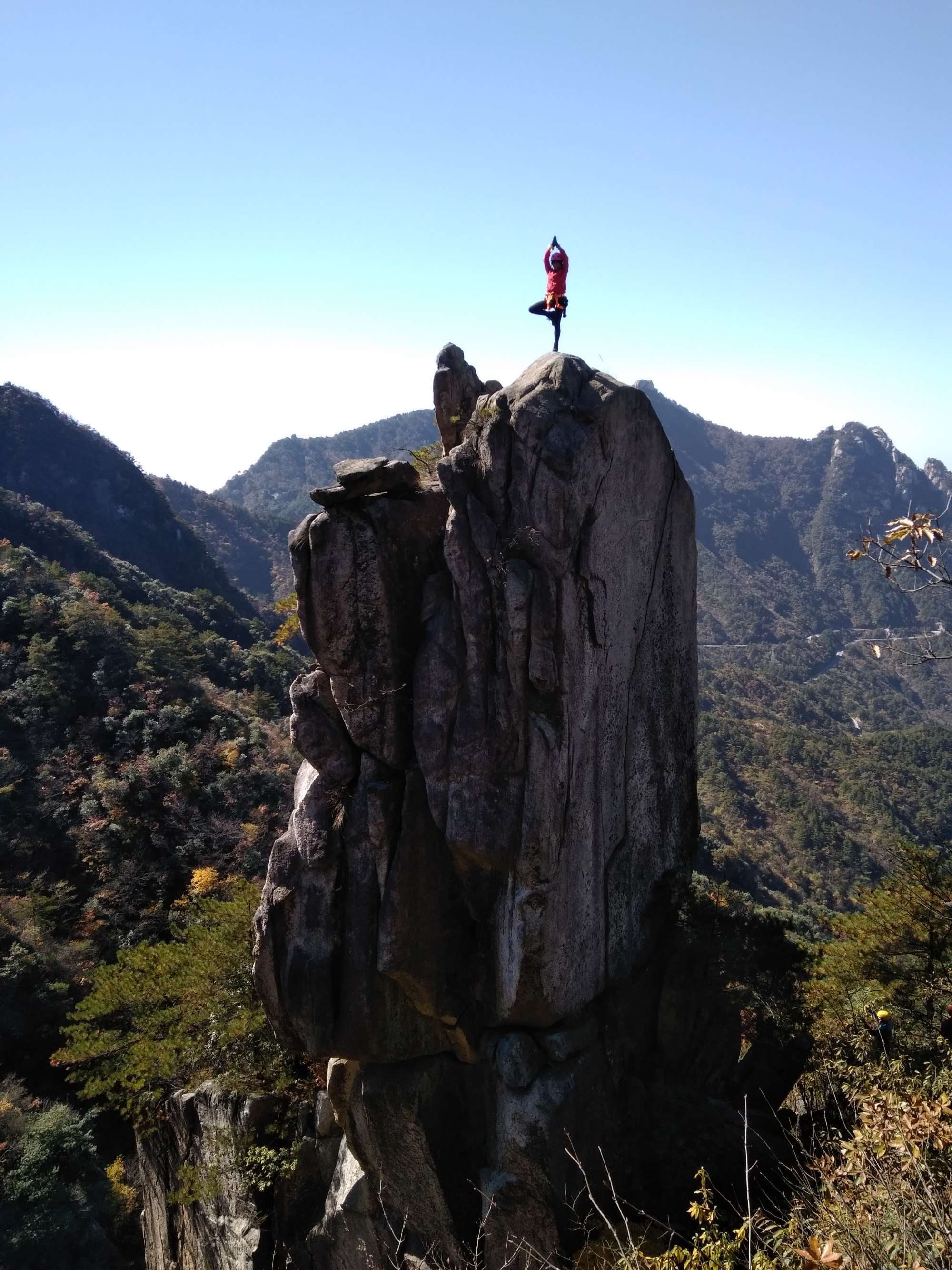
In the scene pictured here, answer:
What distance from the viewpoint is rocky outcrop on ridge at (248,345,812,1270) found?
12.8 meters

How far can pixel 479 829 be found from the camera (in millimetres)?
12688

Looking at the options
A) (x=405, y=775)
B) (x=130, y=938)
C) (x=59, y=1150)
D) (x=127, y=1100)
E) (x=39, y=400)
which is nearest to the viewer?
(x=405, y=775)

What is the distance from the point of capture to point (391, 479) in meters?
13.6

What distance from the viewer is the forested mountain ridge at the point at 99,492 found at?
98000mm

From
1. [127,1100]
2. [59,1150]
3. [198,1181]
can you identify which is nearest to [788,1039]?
[198,1181]

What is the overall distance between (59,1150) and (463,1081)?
1618 centimetres

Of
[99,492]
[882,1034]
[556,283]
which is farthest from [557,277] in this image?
[99,492]

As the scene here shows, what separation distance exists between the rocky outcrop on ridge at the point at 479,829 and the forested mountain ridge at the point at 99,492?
273 feet

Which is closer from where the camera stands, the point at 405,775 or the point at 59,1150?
the point at 405,775

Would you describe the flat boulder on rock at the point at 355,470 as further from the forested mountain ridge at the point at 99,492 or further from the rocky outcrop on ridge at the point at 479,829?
the forested mountain ridge at the point at 99,492

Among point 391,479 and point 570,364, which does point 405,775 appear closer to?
point 391,479

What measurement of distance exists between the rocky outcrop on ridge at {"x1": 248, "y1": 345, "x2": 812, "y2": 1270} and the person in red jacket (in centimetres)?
199

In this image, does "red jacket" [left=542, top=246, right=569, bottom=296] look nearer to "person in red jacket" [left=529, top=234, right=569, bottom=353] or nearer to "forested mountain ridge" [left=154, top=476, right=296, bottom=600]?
"person in red jacket" [left=529, top=234, right=569, bottom=353]

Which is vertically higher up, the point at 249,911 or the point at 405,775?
the point at 405,775
